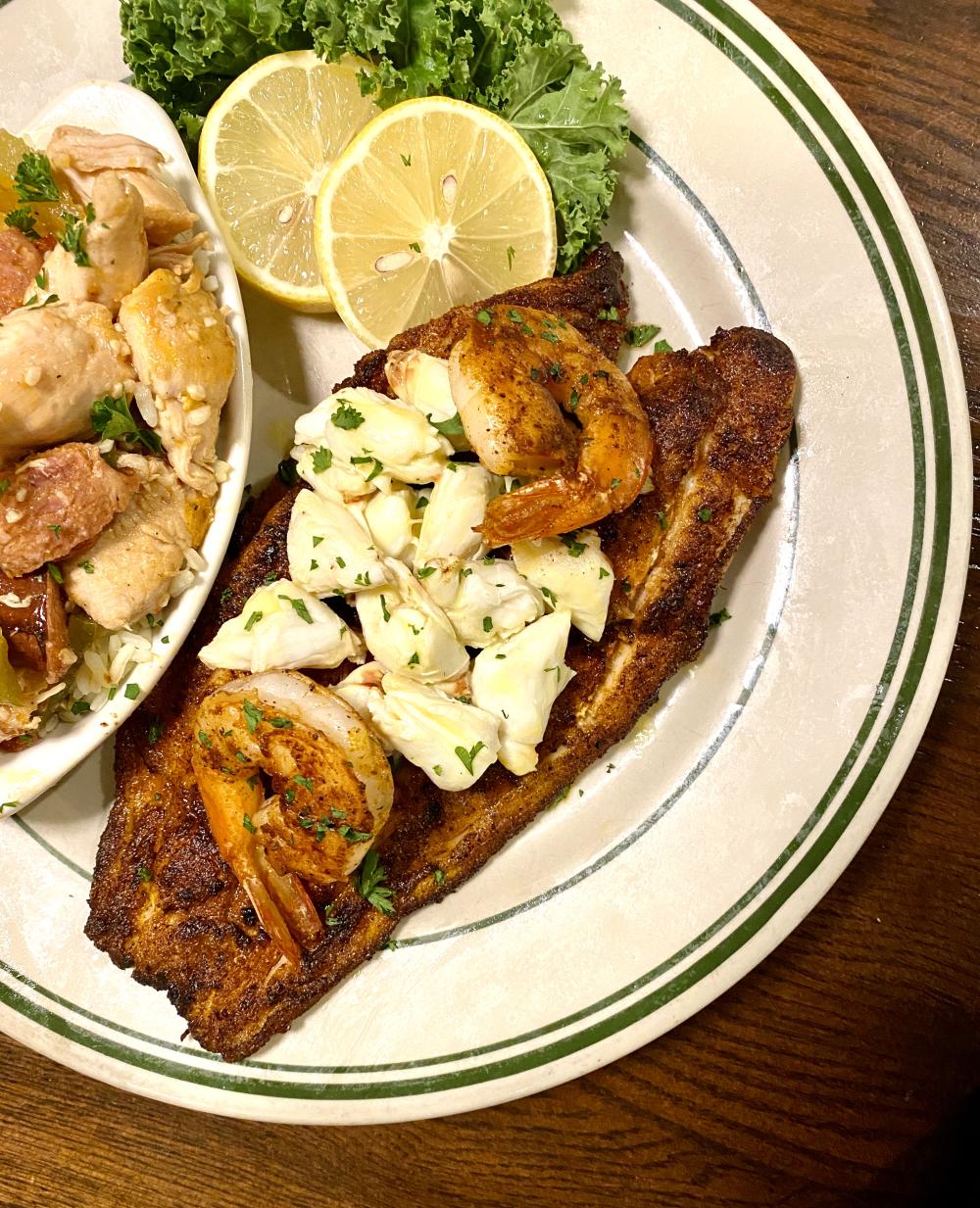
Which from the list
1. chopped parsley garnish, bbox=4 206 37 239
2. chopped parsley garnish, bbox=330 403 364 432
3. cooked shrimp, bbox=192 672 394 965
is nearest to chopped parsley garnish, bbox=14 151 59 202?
chopped parsley garnish, bbox=4 206 37 239

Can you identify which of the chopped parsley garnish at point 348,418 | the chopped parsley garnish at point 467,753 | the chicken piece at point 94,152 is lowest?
the chopped parsley garnish at point 467,753

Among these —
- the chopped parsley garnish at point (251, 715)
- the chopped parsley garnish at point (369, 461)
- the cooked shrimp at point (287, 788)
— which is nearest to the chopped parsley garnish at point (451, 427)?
the chopped parsley garnish at point (369, 461)

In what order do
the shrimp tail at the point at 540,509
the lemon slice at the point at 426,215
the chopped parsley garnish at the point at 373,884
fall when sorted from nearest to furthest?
the shrimp tail at the point at 540,509
the chopped parsley garnish at the point at 373,884
the lemon slice at the point at 426,215

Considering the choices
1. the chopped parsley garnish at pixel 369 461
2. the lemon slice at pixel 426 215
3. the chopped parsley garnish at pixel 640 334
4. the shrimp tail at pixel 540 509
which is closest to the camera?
the shrimp tail at pixel 540 509

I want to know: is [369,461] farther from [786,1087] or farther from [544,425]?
[786,1087]

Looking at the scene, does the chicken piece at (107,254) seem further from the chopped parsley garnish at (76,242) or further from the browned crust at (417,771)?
the browned crust at (417,771)

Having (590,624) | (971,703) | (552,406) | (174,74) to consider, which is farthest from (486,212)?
(971,703)

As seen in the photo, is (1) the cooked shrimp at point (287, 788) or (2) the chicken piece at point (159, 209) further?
(2) the chicken piece at point (159, 209)
